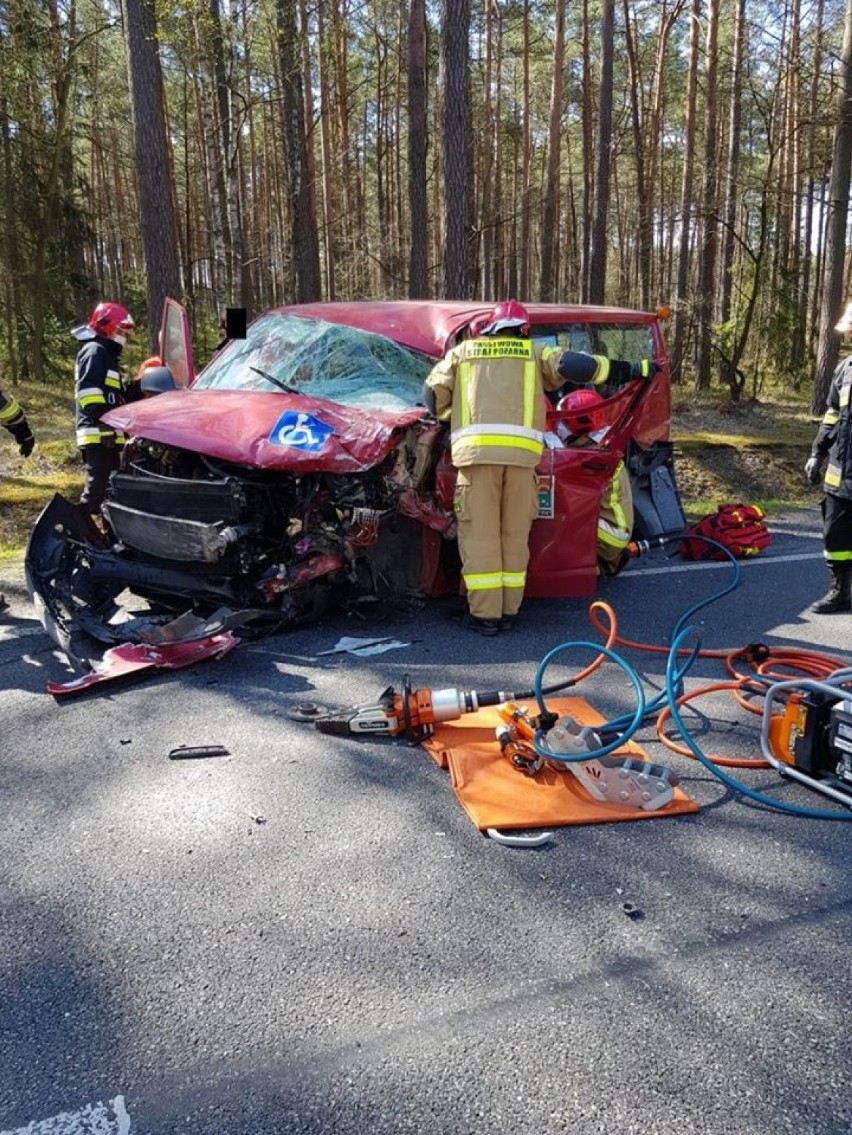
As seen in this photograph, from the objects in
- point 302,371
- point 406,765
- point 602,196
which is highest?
point 602,196

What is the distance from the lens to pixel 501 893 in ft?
8.11

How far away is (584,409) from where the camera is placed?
512 centimetres

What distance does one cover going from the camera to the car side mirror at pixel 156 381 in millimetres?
5738

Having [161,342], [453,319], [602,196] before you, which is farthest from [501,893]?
[602,196]

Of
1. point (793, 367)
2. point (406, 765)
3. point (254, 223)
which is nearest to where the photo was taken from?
point (406, 765)

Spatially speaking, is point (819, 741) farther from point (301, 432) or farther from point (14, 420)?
point (14, 420)

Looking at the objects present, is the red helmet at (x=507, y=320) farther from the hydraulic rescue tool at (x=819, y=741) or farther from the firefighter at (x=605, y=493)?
the hydraulic rescue tool at (x=819, y=741)

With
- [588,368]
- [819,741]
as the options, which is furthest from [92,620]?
[819,741]

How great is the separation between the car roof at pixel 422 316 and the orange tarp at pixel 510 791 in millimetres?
2639

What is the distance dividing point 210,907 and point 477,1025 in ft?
2.84

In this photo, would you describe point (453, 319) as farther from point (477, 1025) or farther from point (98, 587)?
point (477, 1025)

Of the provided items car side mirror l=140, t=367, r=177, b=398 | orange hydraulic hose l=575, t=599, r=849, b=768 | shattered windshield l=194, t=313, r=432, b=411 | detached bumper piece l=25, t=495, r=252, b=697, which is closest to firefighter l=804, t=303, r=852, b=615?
orange hydraulic hose l=575, t=599, r=849, b=768

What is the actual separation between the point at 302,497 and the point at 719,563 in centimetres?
340

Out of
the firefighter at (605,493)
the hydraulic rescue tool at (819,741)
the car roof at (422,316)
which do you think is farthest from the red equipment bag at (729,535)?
the hydraulic rescue tool at (819,741)
